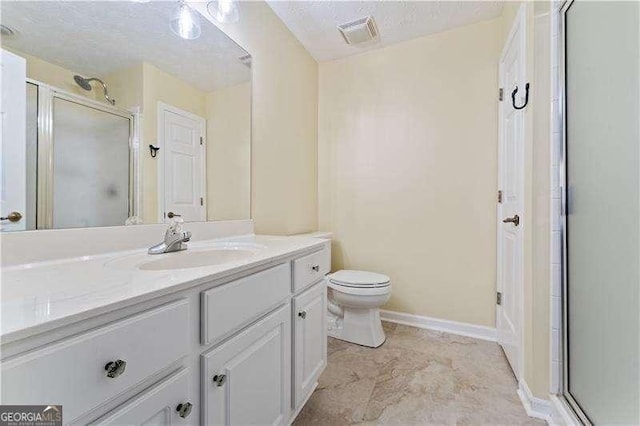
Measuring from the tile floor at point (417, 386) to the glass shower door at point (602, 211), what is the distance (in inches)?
14.1

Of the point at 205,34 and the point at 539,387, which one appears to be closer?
the point at 539,387

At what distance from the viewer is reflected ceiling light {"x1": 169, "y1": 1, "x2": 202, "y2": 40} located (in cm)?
123

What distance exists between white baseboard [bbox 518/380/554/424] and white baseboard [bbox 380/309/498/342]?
2.23 feet

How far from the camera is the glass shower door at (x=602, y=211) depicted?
82 cm

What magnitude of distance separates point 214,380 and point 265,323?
0.76ft

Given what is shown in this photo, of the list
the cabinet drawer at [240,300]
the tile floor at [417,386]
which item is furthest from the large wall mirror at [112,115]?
the tile floor at [417,386]

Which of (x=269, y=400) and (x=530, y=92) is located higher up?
(x=530, y=92)

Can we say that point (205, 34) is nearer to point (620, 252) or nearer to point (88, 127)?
point (88, 127)

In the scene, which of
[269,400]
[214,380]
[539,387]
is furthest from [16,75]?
[539,387]

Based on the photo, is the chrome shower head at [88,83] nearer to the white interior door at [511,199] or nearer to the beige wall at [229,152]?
the beige wall at [229,152]

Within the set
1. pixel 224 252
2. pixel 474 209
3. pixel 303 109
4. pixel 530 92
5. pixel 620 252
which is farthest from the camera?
pixel 303 109

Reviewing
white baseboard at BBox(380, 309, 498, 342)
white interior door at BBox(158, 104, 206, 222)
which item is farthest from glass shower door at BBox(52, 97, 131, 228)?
white baseboard at BBox(380, 309, 498, 342)

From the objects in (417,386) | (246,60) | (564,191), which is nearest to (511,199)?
(564,191)

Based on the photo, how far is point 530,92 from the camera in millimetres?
1323
